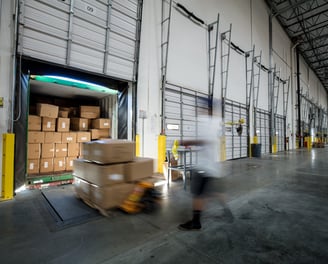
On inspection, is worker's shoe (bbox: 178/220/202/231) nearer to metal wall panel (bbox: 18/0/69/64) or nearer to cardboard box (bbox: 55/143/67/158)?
cardboard box (bbox: 55/143/67/158)

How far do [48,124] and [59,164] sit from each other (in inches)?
37.7

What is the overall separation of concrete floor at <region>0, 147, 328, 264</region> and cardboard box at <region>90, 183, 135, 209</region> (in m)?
0.16

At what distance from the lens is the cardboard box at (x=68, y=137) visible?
4293 millimetres

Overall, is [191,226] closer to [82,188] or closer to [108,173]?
[108,173]

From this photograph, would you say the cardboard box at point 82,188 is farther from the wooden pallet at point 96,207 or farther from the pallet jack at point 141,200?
the pallet jack at point 141,200

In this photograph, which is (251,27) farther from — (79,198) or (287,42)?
(79,198)

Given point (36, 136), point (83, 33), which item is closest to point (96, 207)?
point (36, 136)

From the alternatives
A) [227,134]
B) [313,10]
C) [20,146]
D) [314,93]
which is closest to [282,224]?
[20,146]

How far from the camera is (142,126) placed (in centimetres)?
492

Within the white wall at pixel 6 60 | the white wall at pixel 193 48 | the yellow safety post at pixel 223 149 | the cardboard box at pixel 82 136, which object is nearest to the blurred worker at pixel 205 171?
the white wall at pixel 193 48

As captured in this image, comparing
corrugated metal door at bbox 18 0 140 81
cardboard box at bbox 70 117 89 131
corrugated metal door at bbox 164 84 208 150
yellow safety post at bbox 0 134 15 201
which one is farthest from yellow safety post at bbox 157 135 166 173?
yellow safety post at bbox 0 134 15 201

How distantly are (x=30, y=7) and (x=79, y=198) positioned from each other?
3.49 meters

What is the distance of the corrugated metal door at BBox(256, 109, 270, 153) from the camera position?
1078 centimetres

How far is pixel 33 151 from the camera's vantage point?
3877 millimetres
